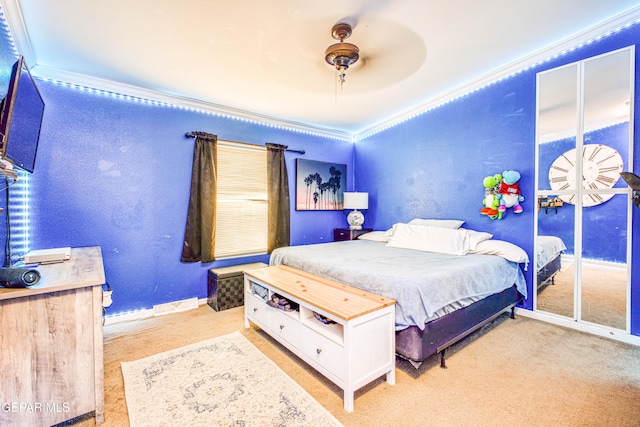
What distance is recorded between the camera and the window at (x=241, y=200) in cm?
354

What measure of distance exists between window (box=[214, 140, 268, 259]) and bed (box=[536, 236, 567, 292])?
330cm

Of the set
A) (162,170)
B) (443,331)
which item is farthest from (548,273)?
(162,170)

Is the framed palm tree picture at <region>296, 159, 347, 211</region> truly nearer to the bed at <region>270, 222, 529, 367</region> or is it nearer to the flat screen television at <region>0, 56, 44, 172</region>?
the bed at <region>270, 222, 529, 367</region>

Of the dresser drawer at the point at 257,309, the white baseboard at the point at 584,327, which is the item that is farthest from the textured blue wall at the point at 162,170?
the dresser drawer at the point at 257,309

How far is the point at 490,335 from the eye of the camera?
2391mm

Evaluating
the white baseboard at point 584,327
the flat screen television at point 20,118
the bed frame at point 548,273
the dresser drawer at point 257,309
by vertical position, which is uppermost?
the flat screen television at point 20,118

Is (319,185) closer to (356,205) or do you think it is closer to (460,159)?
(356,205)

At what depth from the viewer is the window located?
3537mm

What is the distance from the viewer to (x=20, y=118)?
1.61m

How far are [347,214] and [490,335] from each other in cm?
297

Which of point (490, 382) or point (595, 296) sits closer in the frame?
point (490, 382)

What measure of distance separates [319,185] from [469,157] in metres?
2.25

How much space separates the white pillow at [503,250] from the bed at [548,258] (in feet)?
0.40

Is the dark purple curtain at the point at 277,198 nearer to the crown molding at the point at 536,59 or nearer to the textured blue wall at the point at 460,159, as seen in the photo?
the textured blue wall at the point at 460,159
